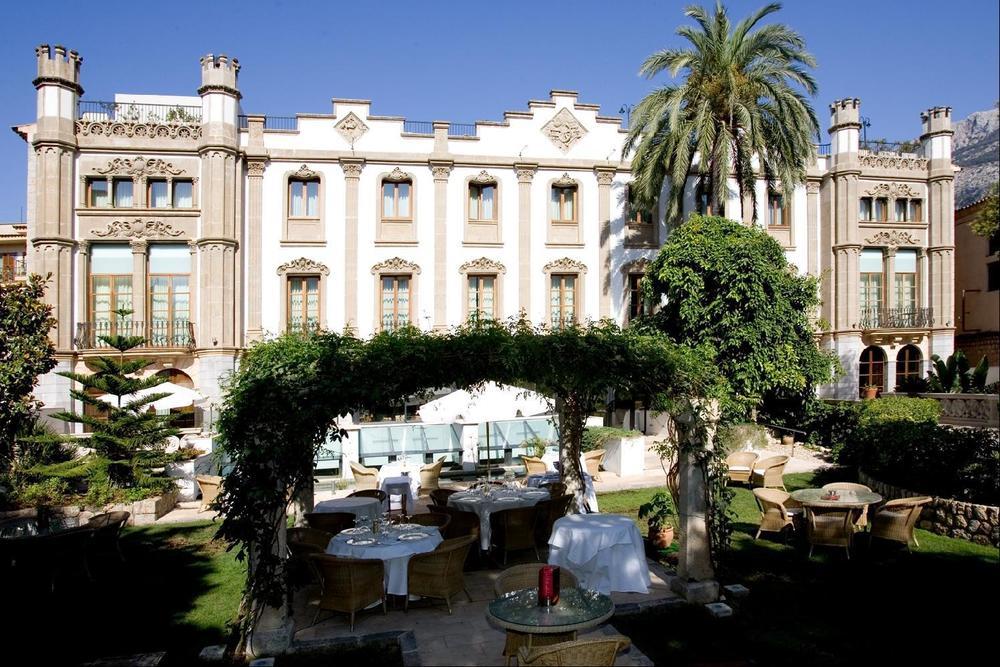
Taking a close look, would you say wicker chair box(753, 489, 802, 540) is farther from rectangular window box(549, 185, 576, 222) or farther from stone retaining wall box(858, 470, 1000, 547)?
rectangular window box(549, 185, 576, 222)

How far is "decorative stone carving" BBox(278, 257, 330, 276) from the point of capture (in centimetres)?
2222

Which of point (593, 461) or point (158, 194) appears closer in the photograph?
point (593, 461)

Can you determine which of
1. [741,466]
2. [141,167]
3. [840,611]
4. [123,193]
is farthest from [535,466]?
[123,193]

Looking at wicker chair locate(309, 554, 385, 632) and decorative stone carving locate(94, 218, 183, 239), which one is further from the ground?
decorative stone carving locate(94, 218, 183, 239)

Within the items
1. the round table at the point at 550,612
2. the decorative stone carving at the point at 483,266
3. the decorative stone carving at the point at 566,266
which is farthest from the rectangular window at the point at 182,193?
the round table at the point at 550,612

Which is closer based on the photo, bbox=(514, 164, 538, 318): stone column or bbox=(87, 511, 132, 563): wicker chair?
bbox=(87, 511, 132, 563): wicker chair

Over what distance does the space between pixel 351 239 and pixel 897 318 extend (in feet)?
67.1

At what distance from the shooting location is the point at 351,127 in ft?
74.6

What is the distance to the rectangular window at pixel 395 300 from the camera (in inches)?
901

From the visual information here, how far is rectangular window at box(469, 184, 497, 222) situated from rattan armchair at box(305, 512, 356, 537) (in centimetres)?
1524

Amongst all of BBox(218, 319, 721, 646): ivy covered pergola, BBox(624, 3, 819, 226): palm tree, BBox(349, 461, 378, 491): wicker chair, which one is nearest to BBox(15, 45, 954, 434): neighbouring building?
BBox(624, 3, 819, 226): palm tree

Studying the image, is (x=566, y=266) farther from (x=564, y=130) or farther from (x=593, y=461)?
(x=593, y=461)

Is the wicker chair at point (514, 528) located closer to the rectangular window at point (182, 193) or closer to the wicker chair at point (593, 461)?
the wicker chair at point (593, 461)

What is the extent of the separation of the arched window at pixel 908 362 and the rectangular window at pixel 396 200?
1931 centimetres
